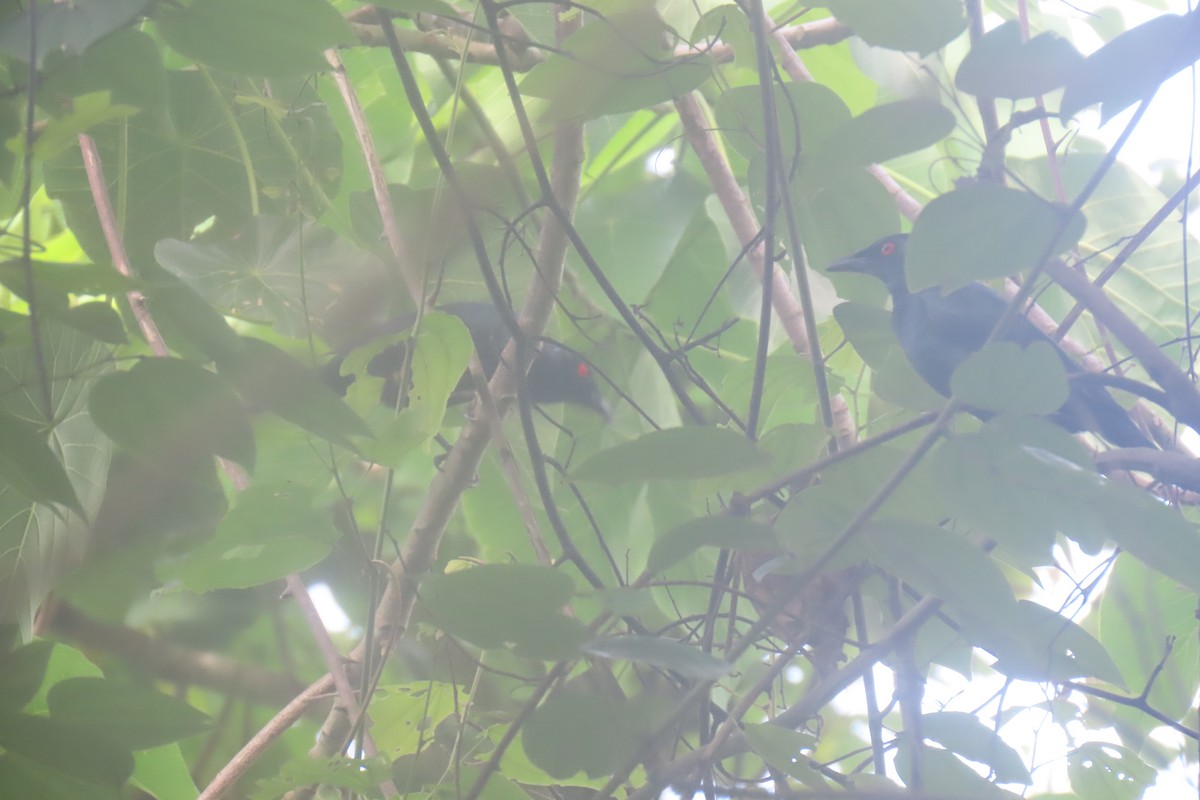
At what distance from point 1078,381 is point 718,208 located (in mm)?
897

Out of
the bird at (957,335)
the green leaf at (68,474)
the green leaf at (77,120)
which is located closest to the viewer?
the green leaf at (77,120)

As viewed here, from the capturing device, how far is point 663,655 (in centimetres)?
76

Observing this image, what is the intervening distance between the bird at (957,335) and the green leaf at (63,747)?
101 cm

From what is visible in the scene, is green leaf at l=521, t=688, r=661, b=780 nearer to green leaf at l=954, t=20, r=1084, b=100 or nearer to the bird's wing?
green leaf at l=954, t=20, r=1084, b=100

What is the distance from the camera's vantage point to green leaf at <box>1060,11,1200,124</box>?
0.83m

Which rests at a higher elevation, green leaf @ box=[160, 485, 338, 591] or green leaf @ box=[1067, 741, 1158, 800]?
green leaf @ box=[160, 485, 338, 591]

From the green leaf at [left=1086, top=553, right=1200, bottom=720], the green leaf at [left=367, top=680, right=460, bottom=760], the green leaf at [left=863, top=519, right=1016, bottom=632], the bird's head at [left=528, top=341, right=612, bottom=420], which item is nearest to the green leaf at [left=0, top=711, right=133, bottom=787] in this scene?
the green leaf at [left=367, top=680, right=460, bottom=760]

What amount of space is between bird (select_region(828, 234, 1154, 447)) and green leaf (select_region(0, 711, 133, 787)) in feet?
3.31

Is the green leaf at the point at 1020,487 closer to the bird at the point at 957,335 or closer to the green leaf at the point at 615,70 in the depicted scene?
the bird at the point at 957,335

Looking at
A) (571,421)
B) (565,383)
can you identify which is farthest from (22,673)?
(565,383)

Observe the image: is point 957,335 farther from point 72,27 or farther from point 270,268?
point 72,27

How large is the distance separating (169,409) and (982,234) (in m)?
0.69

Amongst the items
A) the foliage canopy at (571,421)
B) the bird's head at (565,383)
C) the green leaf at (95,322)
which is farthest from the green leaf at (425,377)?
the bird's head at (565,383)

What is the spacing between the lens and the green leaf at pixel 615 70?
1.13m
